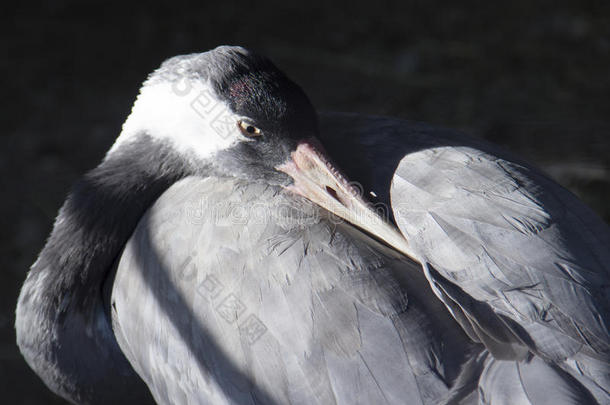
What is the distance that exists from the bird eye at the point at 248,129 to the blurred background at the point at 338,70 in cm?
172

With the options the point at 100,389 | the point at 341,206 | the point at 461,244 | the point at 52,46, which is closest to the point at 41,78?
the point at 52,46

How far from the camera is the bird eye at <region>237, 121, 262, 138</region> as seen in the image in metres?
2.26

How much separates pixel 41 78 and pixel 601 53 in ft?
10.7

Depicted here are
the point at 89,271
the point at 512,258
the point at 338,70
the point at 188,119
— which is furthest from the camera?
the point at 338,70

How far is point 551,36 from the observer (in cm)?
470

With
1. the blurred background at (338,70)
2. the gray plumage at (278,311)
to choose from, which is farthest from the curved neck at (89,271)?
the blurred background at (338,70)

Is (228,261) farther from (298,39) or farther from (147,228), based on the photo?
(298,39)

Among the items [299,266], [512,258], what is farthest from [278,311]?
[512,258]

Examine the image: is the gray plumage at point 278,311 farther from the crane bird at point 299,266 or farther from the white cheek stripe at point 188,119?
the white cheek stripe at point 188,119

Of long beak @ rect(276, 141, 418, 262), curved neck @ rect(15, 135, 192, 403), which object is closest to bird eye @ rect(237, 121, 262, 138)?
long beak @ rect(276, 141, 418, 262)

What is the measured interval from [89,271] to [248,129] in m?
0.71

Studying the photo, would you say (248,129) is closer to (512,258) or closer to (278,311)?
(278,311)

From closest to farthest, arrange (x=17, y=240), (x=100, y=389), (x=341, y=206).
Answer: (x=341, y=206) < (x=100, y=389) < (x=17, y=240)

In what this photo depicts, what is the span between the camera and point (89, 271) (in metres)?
2.47
